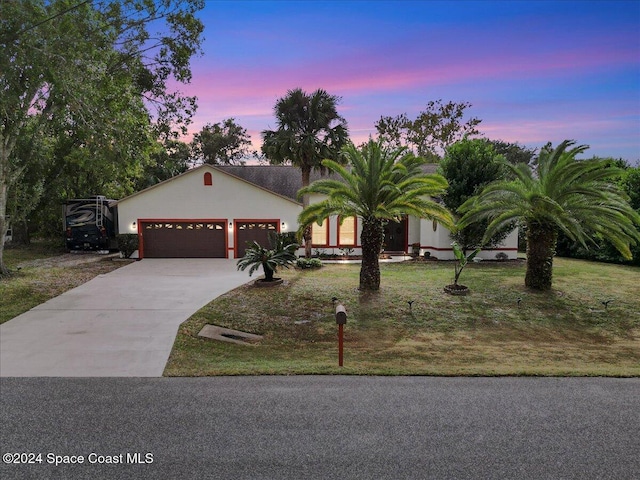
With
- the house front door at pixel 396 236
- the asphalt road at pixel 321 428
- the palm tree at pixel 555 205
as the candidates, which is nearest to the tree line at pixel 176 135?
the palm tree at pixel 555 205

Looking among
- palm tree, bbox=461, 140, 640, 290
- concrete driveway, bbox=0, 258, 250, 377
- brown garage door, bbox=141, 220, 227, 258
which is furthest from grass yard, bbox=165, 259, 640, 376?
brown garage door, bbox=141, 220, 227, 258

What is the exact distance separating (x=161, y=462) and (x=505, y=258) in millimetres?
22306

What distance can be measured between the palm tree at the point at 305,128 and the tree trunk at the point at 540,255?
9.58 m

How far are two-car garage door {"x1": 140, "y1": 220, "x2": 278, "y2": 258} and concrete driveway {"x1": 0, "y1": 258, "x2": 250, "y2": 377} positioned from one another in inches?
202

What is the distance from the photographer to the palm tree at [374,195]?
46.9 ft

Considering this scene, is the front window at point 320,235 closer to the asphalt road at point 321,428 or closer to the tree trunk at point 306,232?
the tree trunk at point 306,232

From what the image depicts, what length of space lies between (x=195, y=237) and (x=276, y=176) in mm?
8014

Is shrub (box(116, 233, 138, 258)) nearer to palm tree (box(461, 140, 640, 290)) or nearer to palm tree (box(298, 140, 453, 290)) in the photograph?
palm tree (box(298, 140, 453, 290))

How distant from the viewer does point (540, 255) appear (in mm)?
15188

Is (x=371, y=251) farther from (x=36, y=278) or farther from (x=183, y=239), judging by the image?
(x=36, y=278)

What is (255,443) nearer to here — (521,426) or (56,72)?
(521,426)

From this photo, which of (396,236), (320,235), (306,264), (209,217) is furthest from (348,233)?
(209,217)

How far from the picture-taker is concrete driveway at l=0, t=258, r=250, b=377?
7652 mm

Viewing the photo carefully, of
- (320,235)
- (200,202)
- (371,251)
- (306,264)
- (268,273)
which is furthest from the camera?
(320,235)
